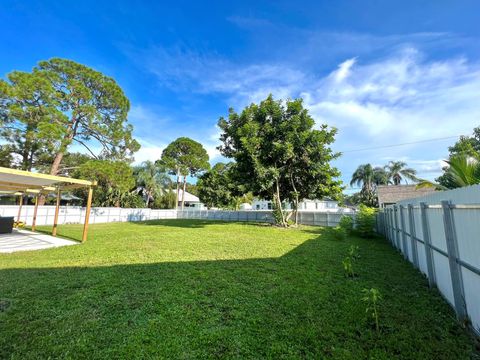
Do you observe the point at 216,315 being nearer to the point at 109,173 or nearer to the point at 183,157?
the point at 109,173

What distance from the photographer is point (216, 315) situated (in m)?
2.90

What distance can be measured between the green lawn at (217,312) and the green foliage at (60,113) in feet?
37.7

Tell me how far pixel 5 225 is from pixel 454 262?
14786 millimetres

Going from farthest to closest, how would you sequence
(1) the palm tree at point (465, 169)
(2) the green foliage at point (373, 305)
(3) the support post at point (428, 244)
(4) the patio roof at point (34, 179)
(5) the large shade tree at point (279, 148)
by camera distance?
(5) the large shade tree at point (279, 148), (4) the patio roof at point (34, 179), (1) the palm tree at point (465, 169), (3) the support post at point (428, 244), (2) the green foliage at point (373, 305)

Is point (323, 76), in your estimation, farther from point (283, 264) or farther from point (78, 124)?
point (78, 124)

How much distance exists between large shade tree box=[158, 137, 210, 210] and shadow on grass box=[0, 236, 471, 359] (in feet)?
82.0

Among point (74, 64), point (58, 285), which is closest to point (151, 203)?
point (74, 64)

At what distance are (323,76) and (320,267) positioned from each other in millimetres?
9281

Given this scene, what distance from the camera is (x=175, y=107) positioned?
666 inches

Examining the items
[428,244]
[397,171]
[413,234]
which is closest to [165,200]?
[413,234]

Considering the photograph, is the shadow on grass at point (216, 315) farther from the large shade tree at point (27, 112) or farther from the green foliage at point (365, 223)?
the large shade tree at point (27, 112)

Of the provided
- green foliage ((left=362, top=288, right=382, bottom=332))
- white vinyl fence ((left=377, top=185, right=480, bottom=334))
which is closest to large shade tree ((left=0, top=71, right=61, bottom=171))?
green foliage ((left=362, top=288, right=382, bottom=332))

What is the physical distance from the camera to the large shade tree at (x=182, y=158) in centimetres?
2933

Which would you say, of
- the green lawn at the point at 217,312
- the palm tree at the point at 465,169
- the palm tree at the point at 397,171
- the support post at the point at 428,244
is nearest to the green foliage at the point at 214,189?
the green lawn at the point at 217,312
